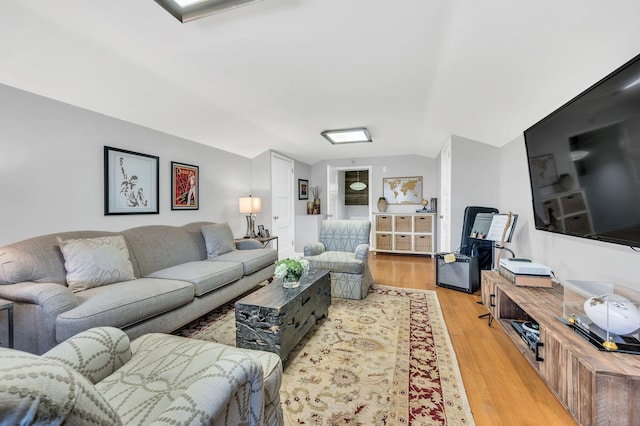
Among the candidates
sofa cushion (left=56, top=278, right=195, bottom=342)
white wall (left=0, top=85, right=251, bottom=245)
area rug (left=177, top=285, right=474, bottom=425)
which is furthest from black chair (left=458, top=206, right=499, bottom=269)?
white wall (left=0, top=85, right=251, bottom=245)

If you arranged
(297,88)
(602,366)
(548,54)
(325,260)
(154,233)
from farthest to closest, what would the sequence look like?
(325,260) < (154,233) < (297,88) < (548,54) < (602,366)

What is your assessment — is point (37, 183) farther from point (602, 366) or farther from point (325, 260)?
point (602, 366)

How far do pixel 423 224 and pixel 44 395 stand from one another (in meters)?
5.75

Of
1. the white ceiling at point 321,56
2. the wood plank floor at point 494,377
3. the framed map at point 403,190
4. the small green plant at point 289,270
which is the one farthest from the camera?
the framed map at point 403,190

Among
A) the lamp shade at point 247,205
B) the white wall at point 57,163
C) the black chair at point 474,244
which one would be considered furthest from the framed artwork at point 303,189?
the black chair at point 474,244

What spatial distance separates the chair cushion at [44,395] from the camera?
0.40 metres

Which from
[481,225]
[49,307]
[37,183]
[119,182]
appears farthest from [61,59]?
[481,225]

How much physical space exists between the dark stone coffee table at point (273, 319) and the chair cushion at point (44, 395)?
1310 mm

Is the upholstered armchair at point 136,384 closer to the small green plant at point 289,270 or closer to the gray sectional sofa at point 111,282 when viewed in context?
the gray sectional sofa at point 111,282

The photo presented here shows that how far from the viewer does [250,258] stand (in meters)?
3.32

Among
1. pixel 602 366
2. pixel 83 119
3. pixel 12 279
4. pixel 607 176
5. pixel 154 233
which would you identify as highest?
pixel 83 119

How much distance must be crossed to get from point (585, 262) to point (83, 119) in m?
4.26

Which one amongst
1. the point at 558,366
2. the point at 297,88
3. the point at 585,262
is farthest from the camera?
the point at 297,88

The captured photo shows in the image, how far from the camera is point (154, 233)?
3.01 m
